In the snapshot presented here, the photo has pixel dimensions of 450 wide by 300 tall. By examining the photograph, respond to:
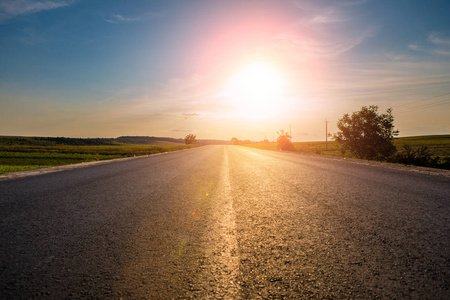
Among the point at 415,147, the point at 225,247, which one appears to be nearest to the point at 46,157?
the point at 225,247

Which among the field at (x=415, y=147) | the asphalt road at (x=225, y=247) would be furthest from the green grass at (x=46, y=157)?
the field at (x=415, y=147)

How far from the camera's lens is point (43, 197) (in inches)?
245

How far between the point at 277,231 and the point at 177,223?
170cm

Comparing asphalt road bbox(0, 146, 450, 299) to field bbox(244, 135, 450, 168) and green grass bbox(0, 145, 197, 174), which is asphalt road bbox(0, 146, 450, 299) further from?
field bbox(244, 135, 450, 168)

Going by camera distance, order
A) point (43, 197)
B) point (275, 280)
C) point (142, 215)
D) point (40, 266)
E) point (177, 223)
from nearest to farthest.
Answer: point (275, 280)
point (40, 266)
point (177, 223)
point (142, 215)
point (43, 197)

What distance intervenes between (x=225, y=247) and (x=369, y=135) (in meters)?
26.0

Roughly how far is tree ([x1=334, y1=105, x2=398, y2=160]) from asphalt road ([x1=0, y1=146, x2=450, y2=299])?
2044 centimetres

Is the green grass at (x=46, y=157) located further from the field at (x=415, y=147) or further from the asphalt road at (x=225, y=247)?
the field at (x=415, y=147)

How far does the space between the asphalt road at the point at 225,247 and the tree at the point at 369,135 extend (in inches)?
805

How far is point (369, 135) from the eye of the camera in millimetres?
24594

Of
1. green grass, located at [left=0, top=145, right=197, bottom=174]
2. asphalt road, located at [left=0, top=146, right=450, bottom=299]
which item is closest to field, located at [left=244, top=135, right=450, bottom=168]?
asphalt road, located at [left=0, top=146, right=450, bottom=299]

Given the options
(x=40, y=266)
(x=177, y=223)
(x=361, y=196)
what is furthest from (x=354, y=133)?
(x=40, y=266)

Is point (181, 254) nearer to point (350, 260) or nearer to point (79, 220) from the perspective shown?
point (350, 260)

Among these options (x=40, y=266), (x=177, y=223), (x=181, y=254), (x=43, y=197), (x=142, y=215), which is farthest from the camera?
(x=43, y=197)
